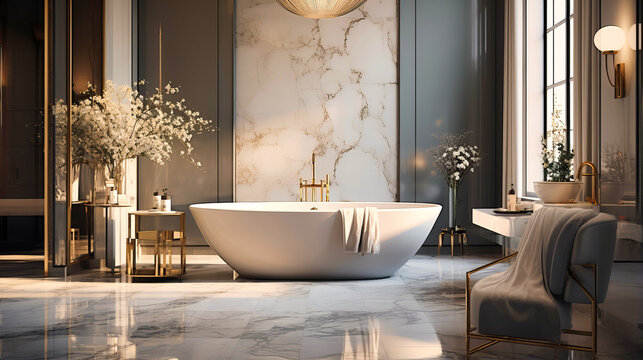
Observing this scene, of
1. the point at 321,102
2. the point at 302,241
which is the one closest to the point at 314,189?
the point at 321,102

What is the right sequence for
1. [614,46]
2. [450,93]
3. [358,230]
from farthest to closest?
[450,93]
[358,230]
[614,46]

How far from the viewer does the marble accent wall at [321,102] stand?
7.08 meters

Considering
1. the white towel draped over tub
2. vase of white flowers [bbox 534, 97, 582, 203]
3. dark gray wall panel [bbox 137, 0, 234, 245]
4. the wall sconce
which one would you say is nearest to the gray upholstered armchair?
the wall sconce

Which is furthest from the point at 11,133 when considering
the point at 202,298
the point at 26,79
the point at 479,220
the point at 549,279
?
the point at 549,279

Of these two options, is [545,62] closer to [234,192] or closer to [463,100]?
[463,100]

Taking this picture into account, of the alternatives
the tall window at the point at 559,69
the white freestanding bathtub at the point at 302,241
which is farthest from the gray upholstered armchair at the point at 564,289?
the tall window at the point at 559,69

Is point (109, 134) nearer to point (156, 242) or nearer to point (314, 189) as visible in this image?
point (156, 242)

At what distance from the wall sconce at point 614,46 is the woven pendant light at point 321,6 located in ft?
6.02

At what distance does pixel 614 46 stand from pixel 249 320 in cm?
264

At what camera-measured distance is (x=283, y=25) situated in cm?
707

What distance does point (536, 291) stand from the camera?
2912 millimetres

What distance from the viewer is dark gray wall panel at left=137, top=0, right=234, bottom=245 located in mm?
7023

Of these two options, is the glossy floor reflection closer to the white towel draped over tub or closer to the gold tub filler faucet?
the white towel draped over tub

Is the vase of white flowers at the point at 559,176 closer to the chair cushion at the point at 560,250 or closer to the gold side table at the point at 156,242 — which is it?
the chair cushion at the point at 560,250
